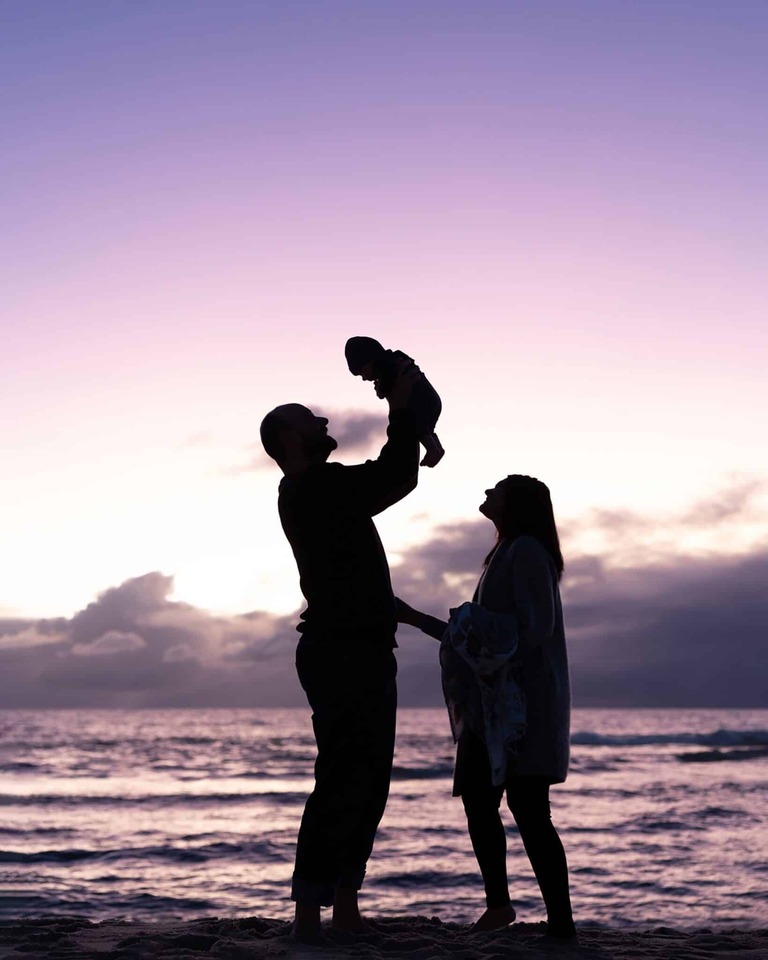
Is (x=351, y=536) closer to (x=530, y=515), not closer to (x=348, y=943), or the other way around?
(x=530, y=515)

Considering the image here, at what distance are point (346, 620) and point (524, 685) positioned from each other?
34.0 inches

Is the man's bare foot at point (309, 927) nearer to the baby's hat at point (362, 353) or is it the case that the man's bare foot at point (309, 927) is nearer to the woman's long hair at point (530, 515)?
the woman's long hair at point (530, 515)

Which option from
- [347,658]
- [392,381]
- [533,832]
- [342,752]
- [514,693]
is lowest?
[533,832]

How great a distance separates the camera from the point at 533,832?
426 centimetres

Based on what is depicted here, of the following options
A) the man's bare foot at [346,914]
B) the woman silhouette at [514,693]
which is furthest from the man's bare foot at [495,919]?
the man's bare foot at [346,914]

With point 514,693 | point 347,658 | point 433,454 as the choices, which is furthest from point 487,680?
point 433,454

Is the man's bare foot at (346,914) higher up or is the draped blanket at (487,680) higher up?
the draped blanket at (487,680)

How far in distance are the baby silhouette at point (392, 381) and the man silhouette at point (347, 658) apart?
46mm

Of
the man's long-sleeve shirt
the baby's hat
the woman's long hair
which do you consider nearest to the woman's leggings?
the man's long-sleeve shirt

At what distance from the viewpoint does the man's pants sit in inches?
163

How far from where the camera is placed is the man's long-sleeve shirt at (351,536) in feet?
13.5

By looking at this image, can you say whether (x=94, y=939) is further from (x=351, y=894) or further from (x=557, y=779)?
(x=557, y=779)

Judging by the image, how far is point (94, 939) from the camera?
15.1 ft

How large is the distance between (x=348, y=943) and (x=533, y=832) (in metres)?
0.92
